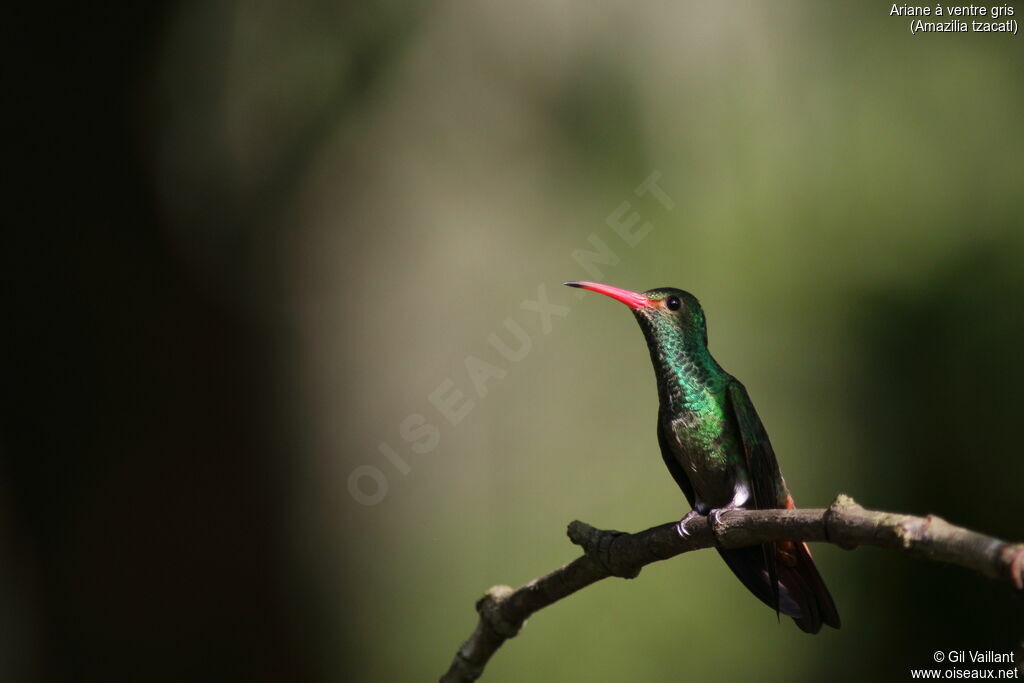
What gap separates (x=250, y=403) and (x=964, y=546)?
3.06 m

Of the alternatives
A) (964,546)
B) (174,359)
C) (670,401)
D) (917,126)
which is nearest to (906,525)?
(964,546)

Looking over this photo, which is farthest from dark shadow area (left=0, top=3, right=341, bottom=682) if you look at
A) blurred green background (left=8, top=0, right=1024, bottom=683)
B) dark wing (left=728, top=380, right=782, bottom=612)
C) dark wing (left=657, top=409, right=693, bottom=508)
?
dark wing (left=728, top=380, right=782, bottom=612)

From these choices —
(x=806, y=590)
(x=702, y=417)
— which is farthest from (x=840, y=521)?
(x=702, y=417)

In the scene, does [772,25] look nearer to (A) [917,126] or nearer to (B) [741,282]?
(A) [917,126]

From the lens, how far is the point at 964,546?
0.93 meters

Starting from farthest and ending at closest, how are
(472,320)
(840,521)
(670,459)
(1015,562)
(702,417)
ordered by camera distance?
(472,320), (670,459), (702,417), (840,521), (1015,562)

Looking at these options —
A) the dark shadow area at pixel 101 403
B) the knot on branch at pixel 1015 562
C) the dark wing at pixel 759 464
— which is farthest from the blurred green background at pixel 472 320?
the knot on branch at pixel 1015 562

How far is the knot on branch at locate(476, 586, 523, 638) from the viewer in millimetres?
1637

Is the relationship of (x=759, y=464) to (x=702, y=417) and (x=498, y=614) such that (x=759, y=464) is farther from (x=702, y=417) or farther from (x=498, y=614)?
(x=498, y=614)

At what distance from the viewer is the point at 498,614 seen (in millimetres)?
1636

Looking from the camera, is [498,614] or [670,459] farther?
[670,459]

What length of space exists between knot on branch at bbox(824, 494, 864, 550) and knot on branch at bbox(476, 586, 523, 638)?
2.26 ft

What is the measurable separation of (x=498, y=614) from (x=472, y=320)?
10.1 ft

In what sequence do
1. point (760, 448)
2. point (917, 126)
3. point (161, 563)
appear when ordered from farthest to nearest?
point (917, 126) → point (161, 563) → point (760, 448)
